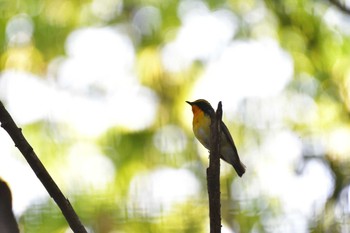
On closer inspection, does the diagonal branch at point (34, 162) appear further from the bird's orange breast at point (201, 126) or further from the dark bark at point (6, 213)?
the bird's orange breast at point (201, 126)

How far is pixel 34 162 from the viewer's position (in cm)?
92

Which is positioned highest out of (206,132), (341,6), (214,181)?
(341,6)

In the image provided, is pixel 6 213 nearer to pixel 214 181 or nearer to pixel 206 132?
pixel 214 181

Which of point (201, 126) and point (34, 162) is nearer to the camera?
point (34, 162)

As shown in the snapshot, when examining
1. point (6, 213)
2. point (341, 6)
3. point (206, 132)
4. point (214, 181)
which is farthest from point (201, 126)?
point (341, 6)

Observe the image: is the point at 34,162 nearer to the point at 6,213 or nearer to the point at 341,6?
the point at 6,213

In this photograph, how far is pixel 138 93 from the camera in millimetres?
3787

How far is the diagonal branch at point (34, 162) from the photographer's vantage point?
0.91m

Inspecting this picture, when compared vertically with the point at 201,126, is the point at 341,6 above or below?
above

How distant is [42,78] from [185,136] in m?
0.81

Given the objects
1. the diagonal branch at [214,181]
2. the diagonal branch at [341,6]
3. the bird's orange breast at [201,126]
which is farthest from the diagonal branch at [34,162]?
the diagonal branch at [341,6]

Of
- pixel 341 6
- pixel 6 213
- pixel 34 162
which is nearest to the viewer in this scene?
pixel 6 213

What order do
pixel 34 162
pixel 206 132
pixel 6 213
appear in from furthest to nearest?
pixel 206 132 < pixel 34 162 < pixel 6 213

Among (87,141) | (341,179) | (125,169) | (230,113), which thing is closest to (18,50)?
(87,141)
